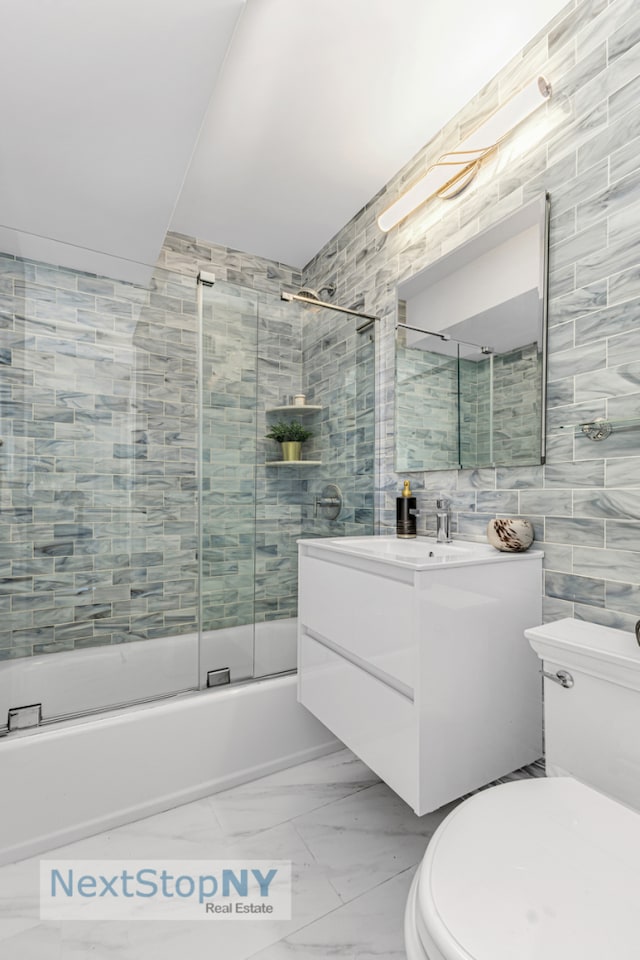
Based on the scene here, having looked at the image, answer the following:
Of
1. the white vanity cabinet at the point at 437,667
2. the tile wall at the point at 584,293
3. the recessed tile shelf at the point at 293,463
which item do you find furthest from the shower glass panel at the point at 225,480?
the tile wall at the point at 584,293

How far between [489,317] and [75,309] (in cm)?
155

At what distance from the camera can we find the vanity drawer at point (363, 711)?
1.21 metres

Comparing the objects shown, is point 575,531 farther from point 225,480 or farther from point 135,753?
point 135,753

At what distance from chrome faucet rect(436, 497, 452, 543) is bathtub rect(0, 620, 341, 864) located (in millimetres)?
834

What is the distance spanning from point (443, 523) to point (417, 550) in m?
0.14

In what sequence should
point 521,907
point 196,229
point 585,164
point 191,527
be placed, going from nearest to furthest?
1. point 521,907
2. point 585,164
3. point 191,527
4. point 196,229

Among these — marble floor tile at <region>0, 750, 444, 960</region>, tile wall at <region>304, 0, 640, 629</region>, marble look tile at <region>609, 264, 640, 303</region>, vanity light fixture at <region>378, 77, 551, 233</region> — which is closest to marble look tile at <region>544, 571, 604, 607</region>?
tile wall at <region>304, 0, 640, 629</region>

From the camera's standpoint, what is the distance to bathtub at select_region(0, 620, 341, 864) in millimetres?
1402

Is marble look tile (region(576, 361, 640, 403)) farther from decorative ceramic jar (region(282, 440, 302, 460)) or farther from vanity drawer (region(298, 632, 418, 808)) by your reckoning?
decorative ceramic jar (region(282, 440, 302, 460))

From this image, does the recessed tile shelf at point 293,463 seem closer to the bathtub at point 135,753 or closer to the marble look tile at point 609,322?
the bathtub at point 135,753

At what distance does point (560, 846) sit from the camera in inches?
30.1

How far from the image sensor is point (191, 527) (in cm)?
189

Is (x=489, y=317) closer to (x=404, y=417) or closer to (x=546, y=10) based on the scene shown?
(x=404, y=417)

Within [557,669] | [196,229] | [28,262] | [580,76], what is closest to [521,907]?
[557,669]
